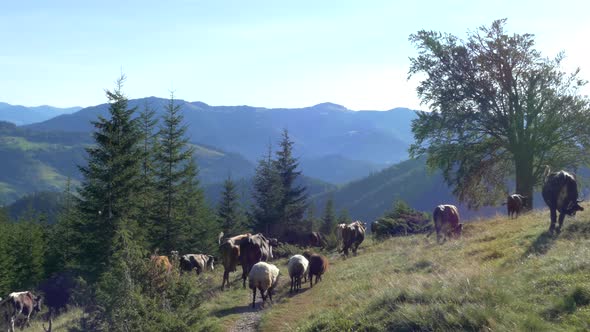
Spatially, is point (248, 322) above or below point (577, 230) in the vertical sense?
below

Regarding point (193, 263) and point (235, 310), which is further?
point (193, 263)

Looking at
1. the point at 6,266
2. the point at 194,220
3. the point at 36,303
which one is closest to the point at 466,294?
the point at 36,303

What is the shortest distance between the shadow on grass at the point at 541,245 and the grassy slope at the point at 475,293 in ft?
0.11

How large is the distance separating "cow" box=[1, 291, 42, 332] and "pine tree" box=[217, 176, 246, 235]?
27.6 metres

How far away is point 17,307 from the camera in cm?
2188

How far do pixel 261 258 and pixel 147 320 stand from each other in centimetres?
1040

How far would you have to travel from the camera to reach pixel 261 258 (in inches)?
851

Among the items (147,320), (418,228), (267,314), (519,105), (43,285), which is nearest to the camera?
(147,320)

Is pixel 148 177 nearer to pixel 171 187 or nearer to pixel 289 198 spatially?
pixel 171 187

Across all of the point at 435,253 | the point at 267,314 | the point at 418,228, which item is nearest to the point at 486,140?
the point at 418,228

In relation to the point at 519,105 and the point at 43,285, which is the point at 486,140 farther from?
the point at 43,285

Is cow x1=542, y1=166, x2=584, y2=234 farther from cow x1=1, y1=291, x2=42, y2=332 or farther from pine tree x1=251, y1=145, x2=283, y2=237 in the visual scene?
pine tree x1=251, y1=145, x2=283, y2=237

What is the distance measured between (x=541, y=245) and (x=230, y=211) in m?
41.1

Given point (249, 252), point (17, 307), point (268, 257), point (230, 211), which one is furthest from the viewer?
point (230, 211)
